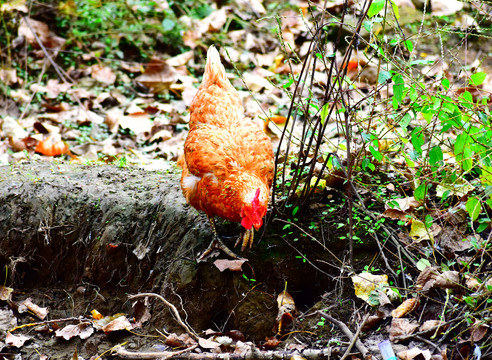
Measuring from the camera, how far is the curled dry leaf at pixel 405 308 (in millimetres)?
2713

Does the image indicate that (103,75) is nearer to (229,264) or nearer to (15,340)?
(15,340)

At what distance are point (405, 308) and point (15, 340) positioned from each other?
2.59 meters

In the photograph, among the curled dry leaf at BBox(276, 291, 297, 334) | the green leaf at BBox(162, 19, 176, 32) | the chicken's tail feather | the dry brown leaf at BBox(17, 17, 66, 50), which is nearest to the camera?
the curled dry leaf at BBox(276, 291, 297, 334)

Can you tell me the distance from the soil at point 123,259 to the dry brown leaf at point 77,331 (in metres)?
0.05

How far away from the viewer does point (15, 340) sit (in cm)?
342

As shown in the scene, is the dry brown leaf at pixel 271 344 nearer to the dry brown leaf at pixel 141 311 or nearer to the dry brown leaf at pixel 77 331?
the dry brown leaf at pixel 141 311

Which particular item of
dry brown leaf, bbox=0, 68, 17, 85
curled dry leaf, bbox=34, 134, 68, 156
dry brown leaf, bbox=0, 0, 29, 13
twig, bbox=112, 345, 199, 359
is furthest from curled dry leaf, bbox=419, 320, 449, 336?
dry brown leaf, bbox=0, 0, 29, 13

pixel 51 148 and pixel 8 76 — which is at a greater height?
pixel 8 76

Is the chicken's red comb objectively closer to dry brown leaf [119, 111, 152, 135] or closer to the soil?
the soil

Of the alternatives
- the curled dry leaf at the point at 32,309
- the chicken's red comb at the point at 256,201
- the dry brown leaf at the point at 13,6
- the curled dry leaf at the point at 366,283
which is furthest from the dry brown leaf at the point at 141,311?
the dry brown leaf at the point at 13,6

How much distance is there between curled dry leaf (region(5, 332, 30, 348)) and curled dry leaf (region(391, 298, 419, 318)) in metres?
2.47

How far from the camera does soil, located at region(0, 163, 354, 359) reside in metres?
3.31

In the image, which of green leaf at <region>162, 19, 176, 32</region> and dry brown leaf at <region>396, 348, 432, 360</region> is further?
green leaf at <region>162, 19, 176, 32</region>

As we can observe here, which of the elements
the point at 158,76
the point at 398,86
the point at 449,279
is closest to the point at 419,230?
the point at 449,279
